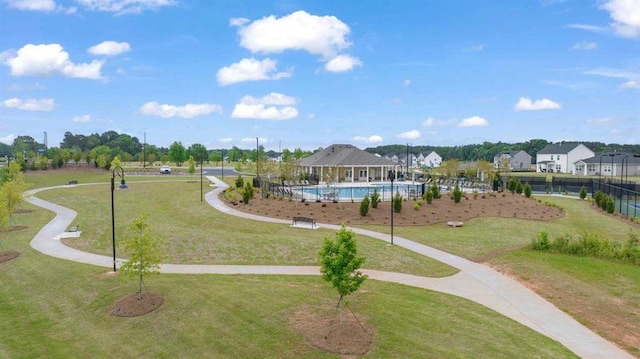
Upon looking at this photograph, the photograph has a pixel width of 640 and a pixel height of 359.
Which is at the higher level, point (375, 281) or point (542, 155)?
point (542, 155)

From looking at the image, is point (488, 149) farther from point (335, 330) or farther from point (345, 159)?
point (335, 330)

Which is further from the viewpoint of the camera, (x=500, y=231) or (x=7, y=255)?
(x=500, y=231)

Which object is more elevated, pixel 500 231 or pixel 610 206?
pixel 610 206

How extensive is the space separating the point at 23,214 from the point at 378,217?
2650 cm

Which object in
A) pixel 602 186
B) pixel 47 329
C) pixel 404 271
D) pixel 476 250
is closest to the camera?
pixel 47 329

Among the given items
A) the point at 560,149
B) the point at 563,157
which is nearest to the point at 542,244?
the point at 563,157

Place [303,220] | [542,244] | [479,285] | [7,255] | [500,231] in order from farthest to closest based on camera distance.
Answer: [303,220]
[500,231]
[542,244]
[7,255]
[479,285]

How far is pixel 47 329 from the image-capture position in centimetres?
1259

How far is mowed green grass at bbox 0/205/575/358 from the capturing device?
1088cm

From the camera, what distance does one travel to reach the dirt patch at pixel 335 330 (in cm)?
1080

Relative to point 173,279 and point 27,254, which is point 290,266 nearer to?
point 173,279

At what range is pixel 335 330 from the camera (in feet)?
37.8

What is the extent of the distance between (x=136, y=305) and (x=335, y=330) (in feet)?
22.4

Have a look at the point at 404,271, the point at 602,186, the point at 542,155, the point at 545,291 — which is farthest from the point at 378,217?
the point at 542,155
